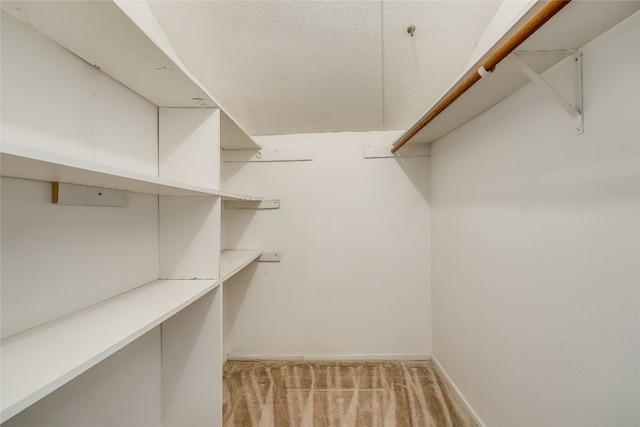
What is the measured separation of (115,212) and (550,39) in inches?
60.7

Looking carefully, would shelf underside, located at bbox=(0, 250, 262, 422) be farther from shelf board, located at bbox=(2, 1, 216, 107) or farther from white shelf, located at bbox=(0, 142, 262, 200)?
shelf board, located at bbox=(2, 1, 216, 107)

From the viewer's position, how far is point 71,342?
2.08 feet

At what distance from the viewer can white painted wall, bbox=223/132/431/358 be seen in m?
2.06

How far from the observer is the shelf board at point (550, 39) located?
0.67m

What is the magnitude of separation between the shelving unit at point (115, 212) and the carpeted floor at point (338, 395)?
44 cm

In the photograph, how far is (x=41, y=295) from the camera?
73 centimetres

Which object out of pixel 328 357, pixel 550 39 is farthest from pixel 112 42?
pixel 328 357

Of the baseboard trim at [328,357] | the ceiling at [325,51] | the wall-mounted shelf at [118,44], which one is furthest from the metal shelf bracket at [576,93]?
the baseboard trim at [328,357]

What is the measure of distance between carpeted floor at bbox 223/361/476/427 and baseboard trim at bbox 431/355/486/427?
0.03m

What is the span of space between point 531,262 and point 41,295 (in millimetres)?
1604

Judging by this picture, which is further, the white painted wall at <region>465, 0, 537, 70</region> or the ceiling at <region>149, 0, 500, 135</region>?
the ceiling at <region>149, 0, 500, 135</region>

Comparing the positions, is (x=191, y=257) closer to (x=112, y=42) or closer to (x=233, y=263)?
(x=233, y=263)

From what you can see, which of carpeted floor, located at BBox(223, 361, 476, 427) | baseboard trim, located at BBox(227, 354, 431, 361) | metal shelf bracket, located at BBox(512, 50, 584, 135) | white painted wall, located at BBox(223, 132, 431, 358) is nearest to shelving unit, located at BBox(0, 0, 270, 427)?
carpeted floor, located at BBox(223, 361, 476, 427)

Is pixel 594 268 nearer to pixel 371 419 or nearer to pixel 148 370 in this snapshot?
pixel 371 419
